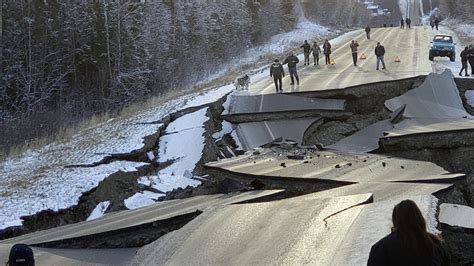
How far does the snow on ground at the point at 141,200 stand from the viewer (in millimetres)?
11180

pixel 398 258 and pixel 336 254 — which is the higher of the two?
pixel 398 258

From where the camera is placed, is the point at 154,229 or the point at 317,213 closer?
the point at 317,213

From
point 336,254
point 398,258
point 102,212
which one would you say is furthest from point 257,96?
point 398,258

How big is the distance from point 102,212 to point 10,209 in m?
1.63

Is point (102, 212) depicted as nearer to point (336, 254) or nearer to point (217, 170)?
point (217, 170)

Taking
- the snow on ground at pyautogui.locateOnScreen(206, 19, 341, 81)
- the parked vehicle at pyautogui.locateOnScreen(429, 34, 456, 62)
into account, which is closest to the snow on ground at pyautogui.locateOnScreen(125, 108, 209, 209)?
the parked vehicle at pyautogui.locateOnScreen(429, 34, 456, 62)

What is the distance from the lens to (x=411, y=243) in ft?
12.7

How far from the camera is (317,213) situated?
25.1 ft

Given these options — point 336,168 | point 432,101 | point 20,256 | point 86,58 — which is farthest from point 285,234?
point 86,58

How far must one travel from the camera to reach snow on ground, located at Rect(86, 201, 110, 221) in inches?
418

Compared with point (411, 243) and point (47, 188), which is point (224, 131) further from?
point (411, 243)

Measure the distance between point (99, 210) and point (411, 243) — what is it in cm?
804

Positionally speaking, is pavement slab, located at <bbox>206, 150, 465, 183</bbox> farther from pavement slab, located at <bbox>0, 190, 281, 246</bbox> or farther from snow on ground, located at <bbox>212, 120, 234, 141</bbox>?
snow on ground, located at <bbox>212, 120, 234, 141</bbox>

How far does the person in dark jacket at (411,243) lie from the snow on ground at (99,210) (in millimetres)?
7394
